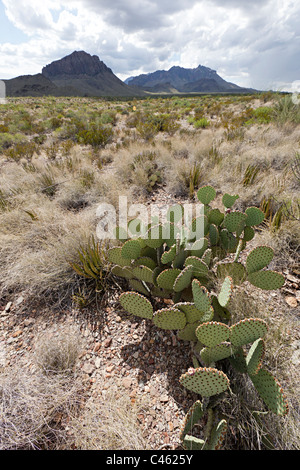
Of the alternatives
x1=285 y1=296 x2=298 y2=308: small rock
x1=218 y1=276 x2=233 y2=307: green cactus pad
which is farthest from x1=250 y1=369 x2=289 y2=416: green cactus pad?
x1=285 y1=296 x2=298 y2=308: small rock

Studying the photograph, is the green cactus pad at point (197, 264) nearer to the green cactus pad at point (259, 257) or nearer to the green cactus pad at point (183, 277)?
the green cactus pad at point (183, 277)

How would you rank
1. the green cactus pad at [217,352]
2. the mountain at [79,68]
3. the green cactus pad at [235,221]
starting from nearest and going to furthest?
1. the green cactus pad at [217,352]
2. the green cactus pad at [235,221]
3. the mountain at [79,68]

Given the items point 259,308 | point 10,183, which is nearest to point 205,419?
point 259,308

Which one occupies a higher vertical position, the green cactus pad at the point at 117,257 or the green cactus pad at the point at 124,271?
the green cactus pad at the point at 117,257

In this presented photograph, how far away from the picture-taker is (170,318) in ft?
4.72

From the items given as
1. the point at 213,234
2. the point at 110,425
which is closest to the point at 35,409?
the point at 110,425

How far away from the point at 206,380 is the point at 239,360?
0.35m

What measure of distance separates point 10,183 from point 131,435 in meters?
4.73

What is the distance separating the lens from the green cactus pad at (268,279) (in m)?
1.55

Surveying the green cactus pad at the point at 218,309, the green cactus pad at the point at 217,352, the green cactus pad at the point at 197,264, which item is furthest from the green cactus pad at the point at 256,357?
the green cactus pad at the point at 197,264

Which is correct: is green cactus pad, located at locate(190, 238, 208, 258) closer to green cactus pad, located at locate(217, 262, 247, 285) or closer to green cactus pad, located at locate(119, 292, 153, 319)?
green cactus pad, located at locate(217, 262, 247, 285)

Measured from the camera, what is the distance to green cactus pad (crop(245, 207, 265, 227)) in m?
2.07

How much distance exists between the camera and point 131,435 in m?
1.26

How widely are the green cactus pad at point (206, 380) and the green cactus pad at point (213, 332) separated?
0.18m
